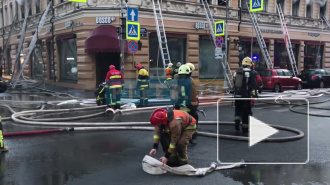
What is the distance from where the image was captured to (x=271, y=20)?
25844 millimetres

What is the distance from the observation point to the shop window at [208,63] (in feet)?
73.3

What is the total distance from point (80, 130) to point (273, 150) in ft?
14.8

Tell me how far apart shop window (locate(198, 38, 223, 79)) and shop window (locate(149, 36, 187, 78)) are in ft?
4.57

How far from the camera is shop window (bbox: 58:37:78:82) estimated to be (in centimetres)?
2047

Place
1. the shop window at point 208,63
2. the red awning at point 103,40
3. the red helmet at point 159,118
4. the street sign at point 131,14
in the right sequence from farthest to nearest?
the shop window at point 208,63 < the red awning at point 103,40 < the street sign at point 131,14 < the red helmet at point 159,118

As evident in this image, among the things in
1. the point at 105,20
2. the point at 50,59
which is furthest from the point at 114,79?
the point at 50,59

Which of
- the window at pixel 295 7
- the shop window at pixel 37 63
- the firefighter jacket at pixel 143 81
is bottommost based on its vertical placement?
the firefighter jacket at pixel 143 81

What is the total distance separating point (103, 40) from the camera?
1770 cm

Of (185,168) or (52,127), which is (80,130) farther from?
(185,168)

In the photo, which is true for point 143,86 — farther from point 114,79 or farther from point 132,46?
point 132,46

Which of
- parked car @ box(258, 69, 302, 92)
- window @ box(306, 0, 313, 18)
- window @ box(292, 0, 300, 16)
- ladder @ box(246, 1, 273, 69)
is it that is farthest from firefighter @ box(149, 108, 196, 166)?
window @ box(306, 0, 313, 18)

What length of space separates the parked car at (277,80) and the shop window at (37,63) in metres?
16.7

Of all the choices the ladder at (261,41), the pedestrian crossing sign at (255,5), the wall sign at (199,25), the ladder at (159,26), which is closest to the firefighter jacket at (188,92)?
the ladder at (159,26)
